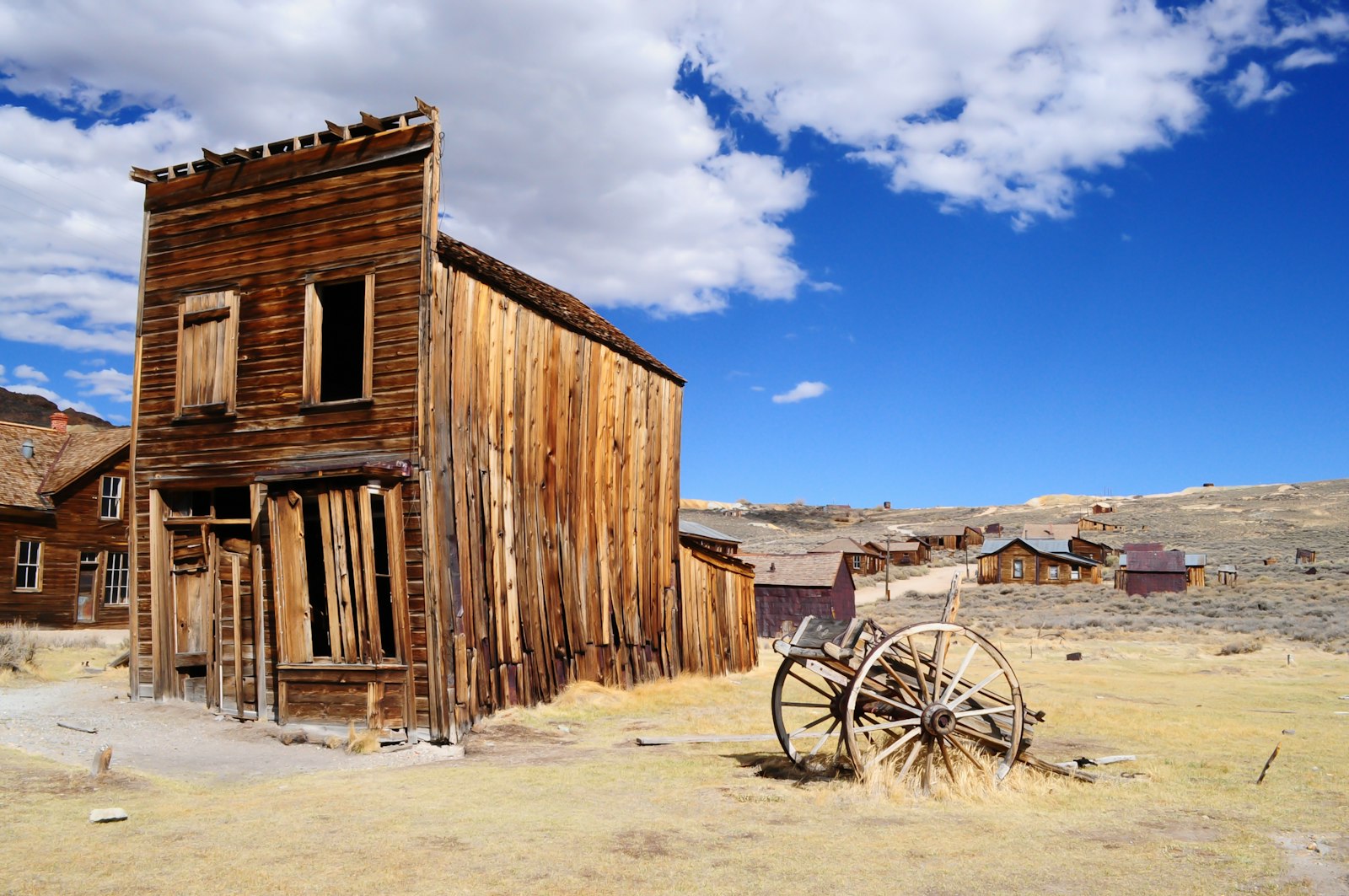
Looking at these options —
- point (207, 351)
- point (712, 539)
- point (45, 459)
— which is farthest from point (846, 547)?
point (207, 351)

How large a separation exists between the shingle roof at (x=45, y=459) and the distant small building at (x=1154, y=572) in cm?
4361

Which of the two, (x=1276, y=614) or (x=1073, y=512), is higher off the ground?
(x=1073, y=512)

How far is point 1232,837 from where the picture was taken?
7383 millimetres

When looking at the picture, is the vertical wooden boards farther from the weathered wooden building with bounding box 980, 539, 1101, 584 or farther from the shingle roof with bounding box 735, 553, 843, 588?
the weathered wooden building with bounding box 980, 539, 1101, 584

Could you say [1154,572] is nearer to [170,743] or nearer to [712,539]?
[712,539]

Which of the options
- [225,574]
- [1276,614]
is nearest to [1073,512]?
[1276,614]

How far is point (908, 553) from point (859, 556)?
959 cm

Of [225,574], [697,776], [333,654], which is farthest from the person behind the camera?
[225,574]

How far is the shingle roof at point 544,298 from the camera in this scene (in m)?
13.3

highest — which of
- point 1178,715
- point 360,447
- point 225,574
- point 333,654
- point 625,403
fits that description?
point 625,403

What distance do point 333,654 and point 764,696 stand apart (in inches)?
317

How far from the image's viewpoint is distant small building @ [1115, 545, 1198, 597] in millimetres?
47031

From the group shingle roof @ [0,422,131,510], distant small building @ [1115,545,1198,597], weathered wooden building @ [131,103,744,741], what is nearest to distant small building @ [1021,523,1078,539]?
distant small building @ [1115,545,1198,597]

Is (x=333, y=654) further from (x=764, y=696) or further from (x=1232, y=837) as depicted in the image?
(x=1232, y=837)
